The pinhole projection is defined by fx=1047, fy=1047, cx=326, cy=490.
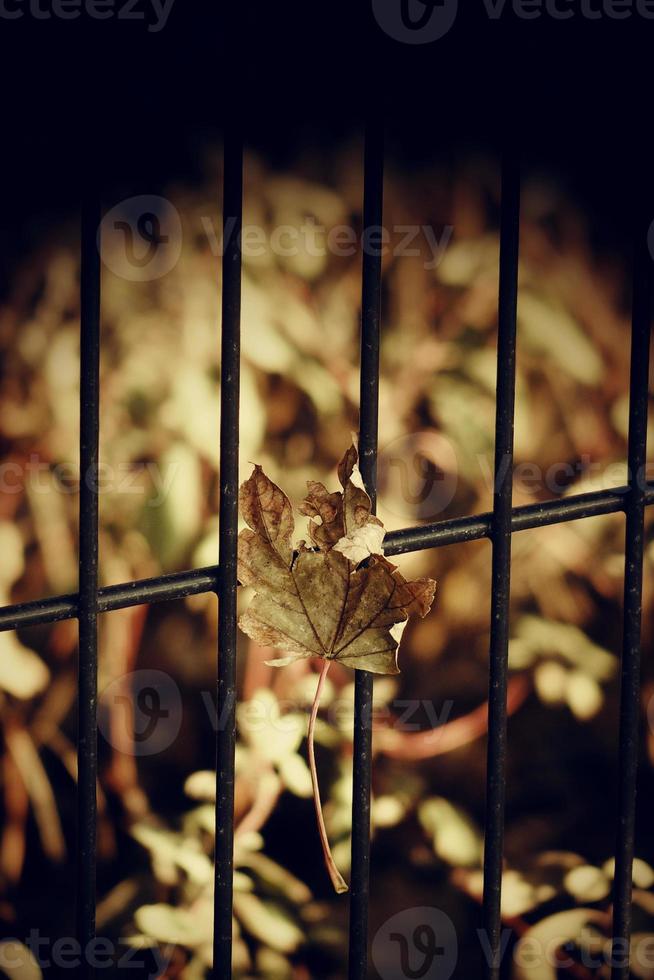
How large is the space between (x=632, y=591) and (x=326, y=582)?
15.6 inches

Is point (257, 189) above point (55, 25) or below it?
below

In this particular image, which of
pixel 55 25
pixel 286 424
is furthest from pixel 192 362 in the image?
pixel 55 25

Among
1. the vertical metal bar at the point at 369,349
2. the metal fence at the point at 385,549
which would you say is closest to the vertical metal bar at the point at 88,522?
the metal fence at the point at 385,549

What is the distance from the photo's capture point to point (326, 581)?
0.92m

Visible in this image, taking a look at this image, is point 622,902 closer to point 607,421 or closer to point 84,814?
point 84,814

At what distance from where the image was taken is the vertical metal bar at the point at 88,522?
88cm

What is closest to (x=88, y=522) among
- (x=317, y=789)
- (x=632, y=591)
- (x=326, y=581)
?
(x=326, y=581)

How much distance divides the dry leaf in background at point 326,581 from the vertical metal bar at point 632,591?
1.07 feet

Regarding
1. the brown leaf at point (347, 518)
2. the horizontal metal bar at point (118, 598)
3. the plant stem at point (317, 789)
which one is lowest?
the plant stem at point (317, 789)

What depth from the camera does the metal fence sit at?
901mm

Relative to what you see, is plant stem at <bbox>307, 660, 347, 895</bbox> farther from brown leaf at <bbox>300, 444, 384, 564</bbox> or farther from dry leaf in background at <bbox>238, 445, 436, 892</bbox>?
brown leaf at <bbox>300, 444, 384, 564</bbox>

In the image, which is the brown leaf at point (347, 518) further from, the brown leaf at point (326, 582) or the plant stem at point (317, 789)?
the plant stem at point (317, 789)

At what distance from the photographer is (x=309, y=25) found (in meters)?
1.55

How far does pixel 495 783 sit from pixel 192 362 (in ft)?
2.80
